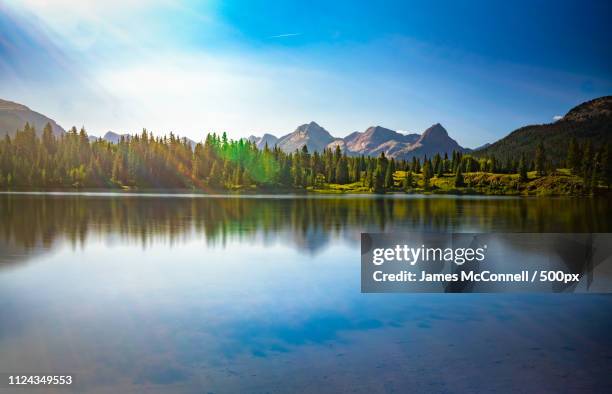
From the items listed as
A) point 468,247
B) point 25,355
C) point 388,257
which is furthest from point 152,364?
point 468,247

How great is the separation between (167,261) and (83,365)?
17.1 m

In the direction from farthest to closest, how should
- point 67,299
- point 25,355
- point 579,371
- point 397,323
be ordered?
point 67,299
point 397,323
point 25,355
point 579,371

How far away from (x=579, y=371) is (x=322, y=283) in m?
12.8

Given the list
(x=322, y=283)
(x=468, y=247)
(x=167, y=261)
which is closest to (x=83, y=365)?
(x=322, y=283)

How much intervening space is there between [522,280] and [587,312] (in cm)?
757

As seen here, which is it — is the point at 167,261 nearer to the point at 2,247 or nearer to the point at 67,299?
the point at 67,299

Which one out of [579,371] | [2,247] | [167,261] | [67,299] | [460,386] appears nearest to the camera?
[460,386]

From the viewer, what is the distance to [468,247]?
38031mm

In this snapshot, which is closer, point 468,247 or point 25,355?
point 25,355

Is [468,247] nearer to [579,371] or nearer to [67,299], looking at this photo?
[579,371]

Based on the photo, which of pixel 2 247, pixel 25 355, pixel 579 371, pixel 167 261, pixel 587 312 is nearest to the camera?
pixel 579 371

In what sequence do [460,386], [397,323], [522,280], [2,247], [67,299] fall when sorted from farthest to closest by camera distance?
1. [2,247]
2. [522,280]
3. [67,299]
4. [397,323]
5. [460,386]

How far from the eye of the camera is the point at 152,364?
13305 mm

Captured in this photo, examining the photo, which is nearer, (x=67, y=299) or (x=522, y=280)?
(x=67, y=299)
